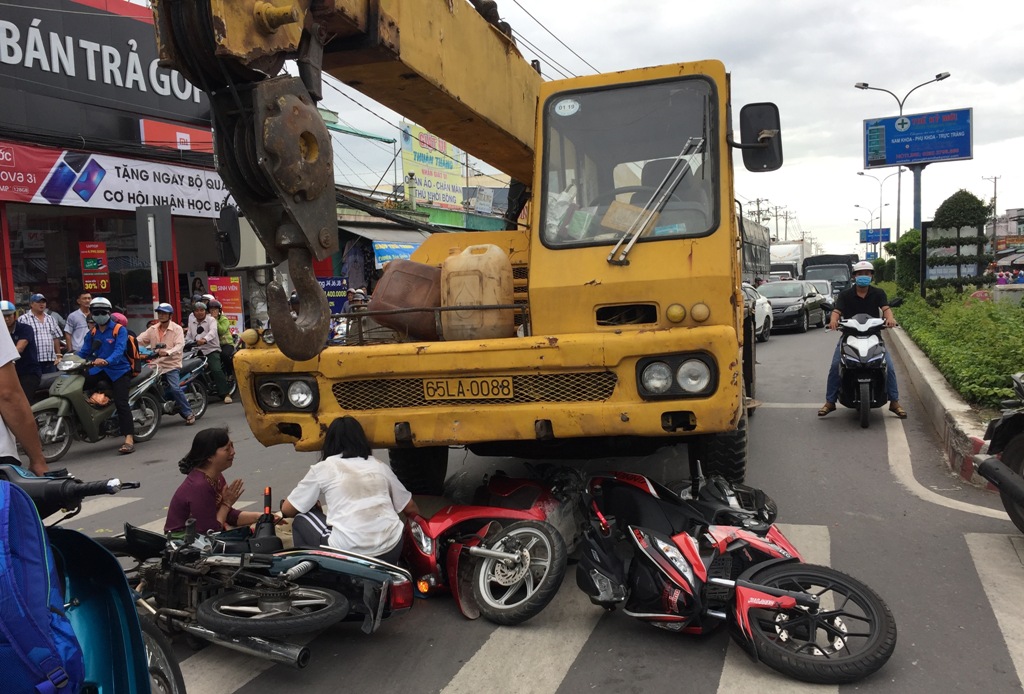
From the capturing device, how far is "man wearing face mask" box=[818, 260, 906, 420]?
890 cm

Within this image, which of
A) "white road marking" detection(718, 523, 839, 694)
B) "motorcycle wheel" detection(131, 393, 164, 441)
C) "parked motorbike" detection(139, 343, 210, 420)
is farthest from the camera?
"parked motorbike" detection(139, 343, 210, 420)

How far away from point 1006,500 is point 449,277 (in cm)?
366

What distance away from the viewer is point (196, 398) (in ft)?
37.9

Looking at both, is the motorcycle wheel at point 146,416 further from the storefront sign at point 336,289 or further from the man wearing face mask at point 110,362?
the storefront sign at point 336,289

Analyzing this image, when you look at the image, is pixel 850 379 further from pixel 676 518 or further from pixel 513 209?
pixel 676 518

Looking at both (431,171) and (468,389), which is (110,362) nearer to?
(468,389)

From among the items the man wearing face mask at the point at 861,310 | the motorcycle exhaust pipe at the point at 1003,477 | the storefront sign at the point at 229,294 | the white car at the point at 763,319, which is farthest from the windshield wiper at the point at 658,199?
the white car at the point at 763,319

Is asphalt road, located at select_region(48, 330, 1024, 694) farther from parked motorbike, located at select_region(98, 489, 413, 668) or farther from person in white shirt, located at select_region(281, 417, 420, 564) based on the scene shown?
person in white shirt, located at select_region(281, 417, 420, 564)

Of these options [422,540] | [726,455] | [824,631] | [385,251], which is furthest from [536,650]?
[385,251]

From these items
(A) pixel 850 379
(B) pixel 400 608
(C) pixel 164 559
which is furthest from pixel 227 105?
(A) pixel 850 379

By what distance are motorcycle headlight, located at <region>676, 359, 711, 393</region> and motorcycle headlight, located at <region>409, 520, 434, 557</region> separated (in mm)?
1585

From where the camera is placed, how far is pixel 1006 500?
484 cm

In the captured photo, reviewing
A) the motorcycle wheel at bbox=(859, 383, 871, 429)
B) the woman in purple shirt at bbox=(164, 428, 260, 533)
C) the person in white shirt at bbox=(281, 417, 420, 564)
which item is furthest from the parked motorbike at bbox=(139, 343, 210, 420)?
the motorcycle wheel at bbox=(859, 383, 871, 429)

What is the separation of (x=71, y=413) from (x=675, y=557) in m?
7.85
